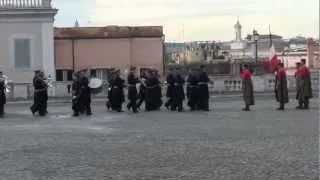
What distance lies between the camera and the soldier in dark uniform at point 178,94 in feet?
92.6

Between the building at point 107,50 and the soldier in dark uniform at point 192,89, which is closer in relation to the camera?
the soldier in dark uniform at point 192,89

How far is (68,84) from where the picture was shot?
46188 mm

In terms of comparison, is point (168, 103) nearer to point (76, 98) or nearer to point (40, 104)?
point (76, 98)

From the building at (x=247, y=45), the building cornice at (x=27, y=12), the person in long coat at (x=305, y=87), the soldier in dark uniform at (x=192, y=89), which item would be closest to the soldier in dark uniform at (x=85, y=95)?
the soldier in dark uniform at (x=192, y=89)

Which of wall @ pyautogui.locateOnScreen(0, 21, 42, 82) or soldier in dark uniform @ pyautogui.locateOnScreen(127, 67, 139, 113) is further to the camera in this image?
wall @ pyautogui.locateOnScreen(0, 21, 42, 82)

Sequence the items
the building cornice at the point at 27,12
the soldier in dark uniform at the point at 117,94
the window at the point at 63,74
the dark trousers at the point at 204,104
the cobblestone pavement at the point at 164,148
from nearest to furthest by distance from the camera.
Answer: the cobblestone pavement at the point at 164,148 → the dark trousers at the point at 204,104 → the soldier in dark uniform at the point at 117,94 → the building cornice at the point at 27,12 → the window at the point at 63,74

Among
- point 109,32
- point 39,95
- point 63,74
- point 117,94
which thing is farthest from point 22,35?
point 39,95

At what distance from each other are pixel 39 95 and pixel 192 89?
5.25m

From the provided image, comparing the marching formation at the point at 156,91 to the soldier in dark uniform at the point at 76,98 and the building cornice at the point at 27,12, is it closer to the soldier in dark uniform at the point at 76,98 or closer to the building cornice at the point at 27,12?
the soldier in dark uniform at the point at 76,98

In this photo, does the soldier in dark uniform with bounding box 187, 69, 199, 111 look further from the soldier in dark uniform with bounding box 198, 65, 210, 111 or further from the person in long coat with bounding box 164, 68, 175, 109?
the person in long coat with bounding box 164, 68, 175, 109

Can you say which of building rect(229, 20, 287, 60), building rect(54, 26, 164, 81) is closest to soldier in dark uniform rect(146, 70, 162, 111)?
building rect(54, 26, 164, 81)

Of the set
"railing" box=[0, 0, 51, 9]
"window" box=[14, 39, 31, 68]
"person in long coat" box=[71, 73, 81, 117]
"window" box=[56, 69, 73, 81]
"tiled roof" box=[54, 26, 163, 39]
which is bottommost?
"person in long coat" box=[71, 73, 81, 117]

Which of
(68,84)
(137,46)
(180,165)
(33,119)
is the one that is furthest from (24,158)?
(137,46)

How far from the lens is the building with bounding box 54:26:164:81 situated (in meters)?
59.9
